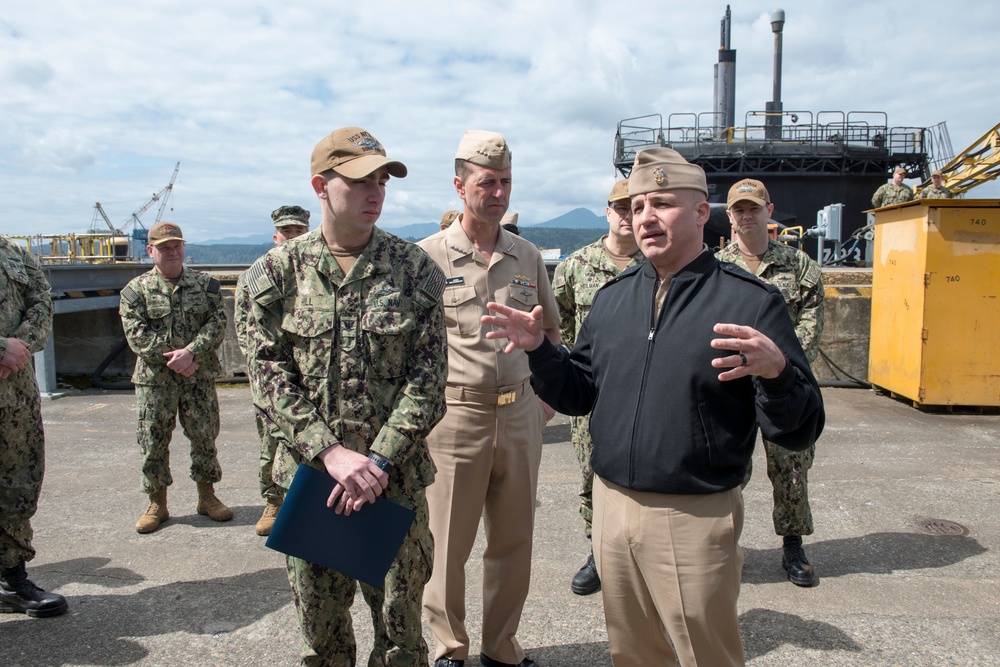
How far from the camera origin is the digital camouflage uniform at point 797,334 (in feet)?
13.0

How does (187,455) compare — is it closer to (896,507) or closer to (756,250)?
(756,250)

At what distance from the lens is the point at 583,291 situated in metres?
4.22

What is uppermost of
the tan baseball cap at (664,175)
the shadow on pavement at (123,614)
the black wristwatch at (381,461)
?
the tan baseball cap at (664,175)

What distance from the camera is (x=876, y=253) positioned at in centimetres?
849

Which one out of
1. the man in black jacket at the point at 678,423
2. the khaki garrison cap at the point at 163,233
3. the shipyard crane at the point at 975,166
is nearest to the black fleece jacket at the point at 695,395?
the man in black jacket at the point at 678,423

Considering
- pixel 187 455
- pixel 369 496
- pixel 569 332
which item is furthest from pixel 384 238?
pixel 187 455

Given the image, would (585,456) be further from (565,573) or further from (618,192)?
(618,192)

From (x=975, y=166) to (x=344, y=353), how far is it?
23.9 m

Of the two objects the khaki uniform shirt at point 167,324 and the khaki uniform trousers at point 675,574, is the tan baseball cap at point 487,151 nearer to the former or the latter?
the khaki uniform trousers at point 675,574

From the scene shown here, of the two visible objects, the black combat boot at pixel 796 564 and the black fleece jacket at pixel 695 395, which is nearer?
the black fleece jacket at pixel 695 395

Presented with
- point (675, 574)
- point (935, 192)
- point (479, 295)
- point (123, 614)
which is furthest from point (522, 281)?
point (935, 192)

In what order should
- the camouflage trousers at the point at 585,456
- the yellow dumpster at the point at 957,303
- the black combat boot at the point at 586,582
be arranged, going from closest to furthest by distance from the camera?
the black combat boot at the point at 586,582
the camouflage trousers at the point at 585,456
the yellow dumpster at the point at 957,303

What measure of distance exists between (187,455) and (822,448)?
5677mm

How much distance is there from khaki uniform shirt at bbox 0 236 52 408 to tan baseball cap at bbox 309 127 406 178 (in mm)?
2071
